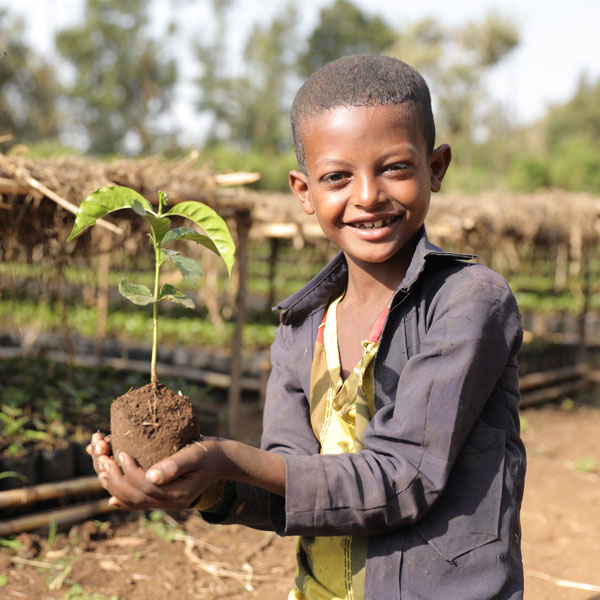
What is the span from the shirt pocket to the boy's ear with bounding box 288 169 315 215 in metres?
0.57

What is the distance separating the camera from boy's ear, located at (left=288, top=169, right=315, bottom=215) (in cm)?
138

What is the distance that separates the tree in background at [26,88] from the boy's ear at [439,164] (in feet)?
84.6

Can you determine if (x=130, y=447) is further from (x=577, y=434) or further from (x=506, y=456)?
(x=577, y=434)

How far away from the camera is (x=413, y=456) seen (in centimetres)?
109

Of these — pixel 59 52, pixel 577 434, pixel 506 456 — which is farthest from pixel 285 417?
pixel 59 52

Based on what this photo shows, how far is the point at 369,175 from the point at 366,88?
0.52ft

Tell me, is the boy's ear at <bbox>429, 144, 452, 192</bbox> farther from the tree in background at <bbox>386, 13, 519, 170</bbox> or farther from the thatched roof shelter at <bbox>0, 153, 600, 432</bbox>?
the tree in background at <bbox>386, 13, 519, 170</bbox>

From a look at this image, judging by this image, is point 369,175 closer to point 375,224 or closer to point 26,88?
point 375,224

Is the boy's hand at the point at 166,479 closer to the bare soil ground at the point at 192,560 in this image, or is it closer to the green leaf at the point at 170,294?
the green leaf at the point at 170,294

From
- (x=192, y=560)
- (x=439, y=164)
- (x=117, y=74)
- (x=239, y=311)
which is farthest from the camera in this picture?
(x=117, y=74)

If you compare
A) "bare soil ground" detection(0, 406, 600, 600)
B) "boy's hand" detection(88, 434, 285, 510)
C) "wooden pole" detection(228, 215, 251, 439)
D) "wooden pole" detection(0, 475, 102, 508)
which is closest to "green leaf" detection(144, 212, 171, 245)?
"boy's hand" detection(88, 434, 285, 510)

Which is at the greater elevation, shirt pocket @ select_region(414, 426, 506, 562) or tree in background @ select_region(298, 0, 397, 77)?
tree in background @ select_region(298, 0, 397, 77)

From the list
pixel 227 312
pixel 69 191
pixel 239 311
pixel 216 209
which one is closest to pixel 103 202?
pixel 69 191

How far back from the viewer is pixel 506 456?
3.80ft
